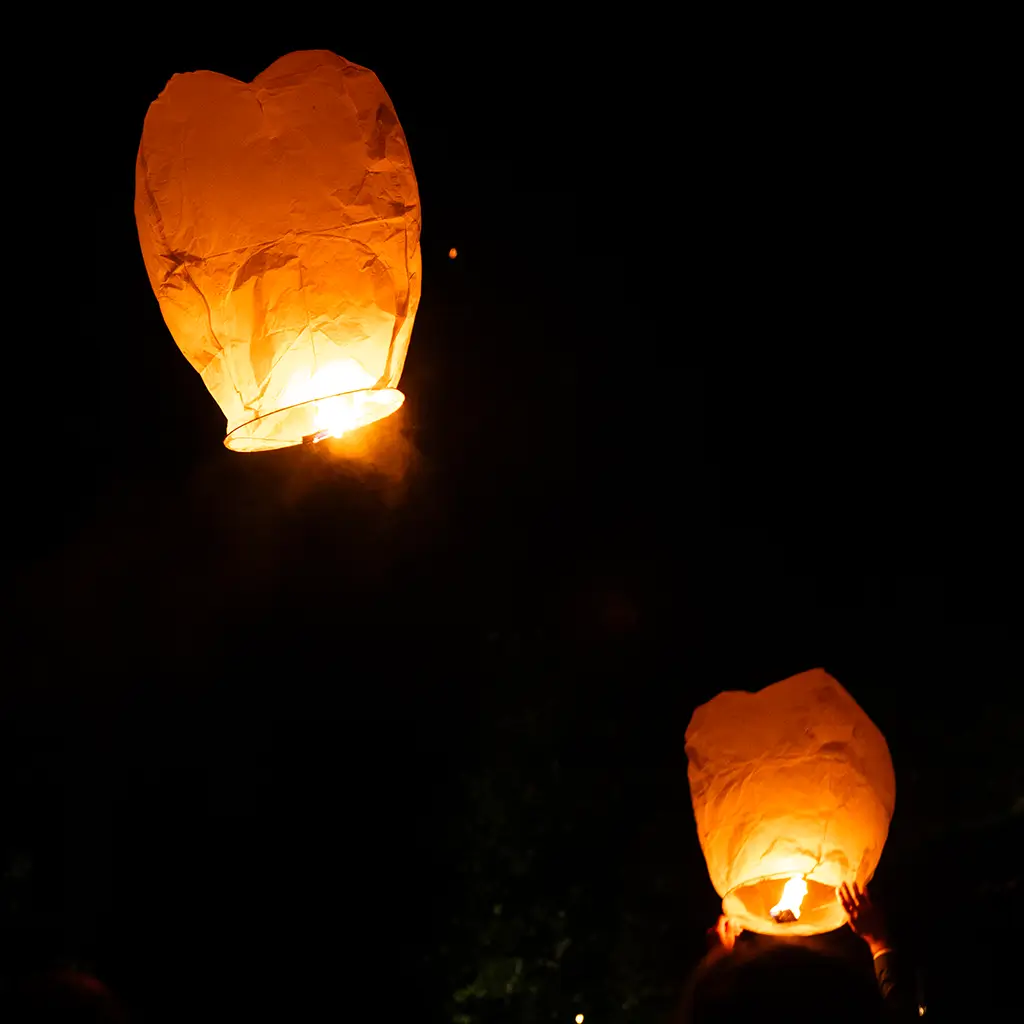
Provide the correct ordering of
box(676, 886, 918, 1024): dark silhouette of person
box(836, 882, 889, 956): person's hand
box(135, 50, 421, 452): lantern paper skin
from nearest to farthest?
1. box(135, 50, 421, 452): lantern paper skin
2. box(676, 886, 918, 1024): dark silhouette of person
3. box(836, 882, 889, 956): person's hand

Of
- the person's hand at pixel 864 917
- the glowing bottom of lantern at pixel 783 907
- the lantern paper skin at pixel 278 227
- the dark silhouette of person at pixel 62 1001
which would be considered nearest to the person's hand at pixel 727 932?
the glowing bottom of lantern at pixel 783 907

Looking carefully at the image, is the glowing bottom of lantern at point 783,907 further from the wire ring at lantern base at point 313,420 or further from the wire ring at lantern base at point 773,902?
the wire ring at lantern base at point 313,420

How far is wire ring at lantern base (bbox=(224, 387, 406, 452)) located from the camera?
2.05 meters

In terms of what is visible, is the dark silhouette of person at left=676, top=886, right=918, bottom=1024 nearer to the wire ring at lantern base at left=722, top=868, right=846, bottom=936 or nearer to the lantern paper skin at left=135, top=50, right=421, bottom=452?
the wire ring at lantern base at left=722, top=868, right=846, bottom=936

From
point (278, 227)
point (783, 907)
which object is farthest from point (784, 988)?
point (278, 227)

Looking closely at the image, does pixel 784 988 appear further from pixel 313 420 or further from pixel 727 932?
pixel 313 420

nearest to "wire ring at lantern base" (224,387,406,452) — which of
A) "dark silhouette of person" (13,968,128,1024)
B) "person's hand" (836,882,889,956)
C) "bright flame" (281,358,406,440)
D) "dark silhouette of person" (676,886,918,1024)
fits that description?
"bright flame" (281,358,406,440)

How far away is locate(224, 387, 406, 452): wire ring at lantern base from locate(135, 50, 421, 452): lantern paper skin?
79 mm

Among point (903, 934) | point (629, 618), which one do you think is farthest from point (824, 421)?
point (903, 934)

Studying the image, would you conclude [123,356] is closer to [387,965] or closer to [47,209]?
[47,209]

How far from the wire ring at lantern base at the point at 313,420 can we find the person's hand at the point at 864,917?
126 centimetres

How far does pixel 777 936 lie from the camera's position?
2273 millimetres

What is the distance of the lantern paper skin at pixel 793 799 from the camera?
2.29 meters

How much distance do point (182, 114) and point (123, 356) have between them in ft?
5.17
